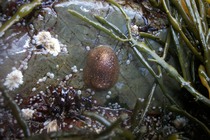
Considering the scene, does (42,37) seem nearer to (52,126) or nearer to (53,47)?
(53,47)

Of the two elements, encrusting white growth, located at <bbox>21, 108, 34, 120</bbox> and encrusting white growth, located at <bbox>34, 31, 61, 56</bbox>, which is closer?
encrusting white growth, located at <bbox>21, 108, 34, 120</bbox>

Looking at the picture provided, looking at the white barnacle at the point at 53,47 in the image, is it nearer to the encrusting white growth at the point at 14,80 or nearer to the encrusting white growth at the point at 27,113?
the encrusting white growth at the point at 14,80

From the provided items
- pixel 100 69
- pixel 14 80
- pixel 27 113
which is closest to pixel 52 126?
pixel 27 113

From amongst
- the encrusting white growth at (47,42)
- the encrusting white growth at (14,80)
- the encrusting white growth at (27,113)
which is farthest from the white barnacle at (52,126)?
the encrusting white growth at (47,42)

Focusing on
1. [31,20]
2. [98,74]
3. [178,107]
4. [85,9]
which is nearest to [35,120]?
[98,74]

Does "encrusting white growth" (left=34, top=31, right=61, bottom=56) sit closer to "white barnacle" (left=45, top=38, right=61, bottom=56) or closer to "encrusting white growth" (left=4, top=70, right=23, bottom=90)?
"white barnacle" (left=45, top=38, right=61, bottom=56)

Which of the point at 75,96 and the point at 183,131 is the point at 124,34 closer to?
the point at 75,96

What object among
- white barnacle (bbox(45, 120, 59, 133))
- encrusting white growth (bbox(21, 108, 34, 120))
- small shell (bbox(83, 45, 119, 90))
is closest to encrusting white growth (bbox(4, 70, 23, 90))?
encrusting white growth (bbox(21, 108, 34, 120))
